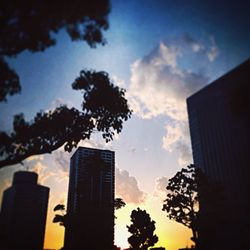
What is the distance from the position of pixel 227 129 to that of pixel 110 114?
98.3 metres

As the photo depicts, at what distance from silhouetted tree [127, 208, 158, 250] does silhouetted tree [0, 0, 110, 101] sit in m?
41.9

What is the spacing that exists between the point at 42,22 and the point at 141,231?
143 ft

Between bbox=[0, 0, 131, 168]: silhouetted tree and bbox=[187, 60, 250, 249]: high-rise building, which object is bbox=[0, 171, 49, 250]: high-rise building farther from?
bbox=[0, 0, 131, 168]: silhouetted tree

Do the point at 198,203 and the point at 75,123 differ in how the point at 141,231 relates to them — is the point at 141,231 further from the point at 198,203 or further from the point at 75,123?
the point at 75,123

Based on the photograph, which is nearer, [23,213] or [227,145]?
[227,145]

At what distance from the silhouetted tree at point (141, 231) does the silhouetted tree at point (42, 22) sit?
41.9 meters

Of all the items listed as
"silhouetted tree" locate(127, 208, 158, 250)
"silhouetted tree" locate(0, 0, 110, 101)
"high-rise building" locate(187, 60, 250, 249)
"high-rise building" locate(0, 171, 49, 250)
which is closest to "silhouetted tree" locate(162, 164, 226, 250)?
"silhouetted tree" locate(127, 208, 158, 250)

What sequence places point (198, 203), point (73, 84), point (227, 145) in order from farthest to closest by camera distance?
point (227, 145)
point (198, 203)
point (73, 84)

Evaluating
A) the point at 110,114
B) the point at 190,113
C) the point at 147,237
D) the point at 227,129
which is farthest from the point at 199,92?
the point at 110,114

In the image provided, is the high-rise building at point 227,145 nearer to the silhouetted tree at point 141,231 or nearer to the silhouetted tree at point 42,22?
the silhouetted tree at point 141,231

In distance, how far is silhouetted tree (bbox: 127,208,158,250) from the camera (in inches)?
1695

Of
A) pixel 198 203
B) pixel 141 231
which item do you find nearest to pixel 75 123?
pixel 198 203

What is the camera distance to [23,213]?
5246 inches

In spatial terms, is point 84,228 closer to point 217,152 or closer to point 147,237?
point 147,237
